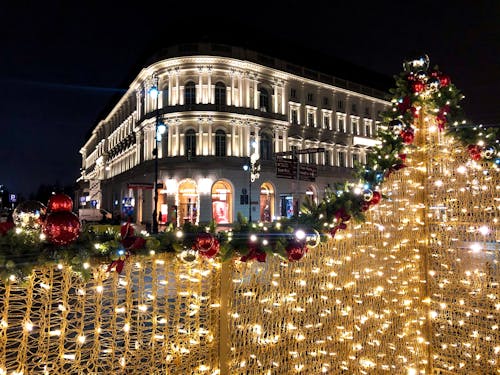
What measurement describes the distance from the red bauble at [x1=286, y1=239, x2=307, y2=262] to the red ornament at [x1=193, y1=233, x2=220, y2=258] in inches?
28.3

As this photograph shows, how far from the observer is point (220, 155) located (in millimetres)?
37438

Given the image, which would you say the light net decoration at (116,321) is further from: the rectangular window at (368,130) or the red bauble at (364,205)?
the rectangular window at (368,130)

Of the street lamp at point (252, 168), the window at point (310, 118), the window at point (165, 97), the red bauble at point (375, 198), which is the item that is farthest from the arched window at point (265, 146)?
the red bauble at point (375, 198)

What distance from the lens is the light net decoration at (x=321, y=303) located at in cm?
241

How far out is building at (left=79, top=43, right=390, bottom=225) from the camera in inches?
1436

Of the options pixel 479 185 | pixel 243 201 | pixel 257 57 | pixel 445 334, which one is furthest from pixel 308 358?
pixel 257 57

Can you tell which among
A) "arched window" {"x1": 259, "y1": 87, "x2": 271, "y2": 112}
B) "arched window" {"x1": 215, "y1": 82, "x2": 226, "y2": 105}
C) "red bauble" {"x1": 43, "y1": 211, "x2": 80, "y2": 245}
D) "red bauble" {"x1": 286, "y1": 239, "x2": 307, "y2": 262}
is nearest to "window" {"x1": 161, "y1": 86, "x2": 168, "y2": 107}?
"arched window" {"x1": 215, "y1": 82, "x2": 226, "y2": 105}

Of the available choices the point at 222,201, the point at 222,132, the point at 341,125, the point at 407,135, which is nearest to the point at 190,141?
the point at 222,132

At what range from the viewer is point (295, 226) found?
11.3 ft

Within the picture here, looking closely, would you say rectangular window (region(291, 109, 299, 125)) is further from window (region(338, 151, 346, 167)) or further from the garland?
the garland

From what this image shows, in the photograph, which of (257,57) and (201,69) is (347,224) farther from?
(257,57)

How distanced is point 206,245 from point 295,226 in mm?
1043

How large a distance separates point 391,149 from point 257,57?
123 ft

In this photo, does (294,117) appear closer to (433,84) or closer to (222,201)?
(222,201)
